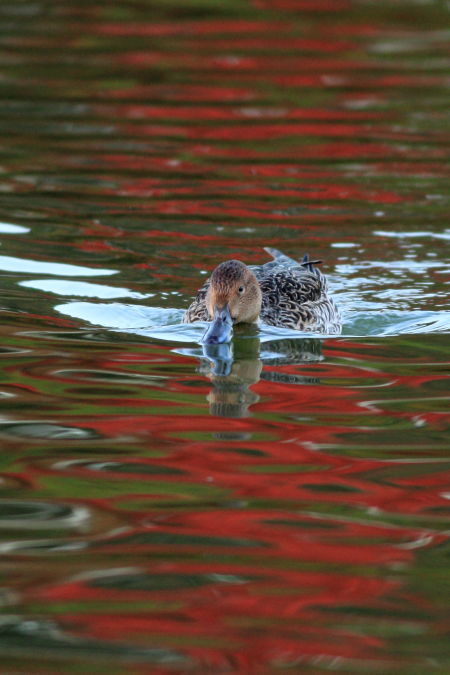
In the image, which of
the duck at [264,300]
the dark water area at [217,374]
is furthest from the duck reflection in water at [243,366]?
the duck at [264,300]

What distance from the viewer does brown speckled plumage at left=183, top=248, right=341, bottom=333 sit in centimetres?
945

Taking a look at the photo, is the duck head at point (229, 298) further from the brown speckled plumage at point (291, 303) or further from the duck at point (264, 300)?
the brown speckled plumage at point (291, 303)

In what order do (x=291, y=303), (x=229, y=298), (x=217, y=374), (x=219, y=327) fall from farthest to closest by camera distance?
(x=291, y=303) < (x=229, y=298) < (x=219, y=327) < (x=217, y=374)

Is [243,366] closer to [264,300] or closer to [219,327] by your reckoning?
[219,327]

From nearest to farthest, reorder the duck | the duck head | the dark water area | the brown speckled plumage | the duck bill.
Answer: the dark water area < the duck bill < the duck head < the duck < the brown speckled plumage

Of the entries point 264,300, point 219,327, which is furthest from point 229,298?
point 264,300

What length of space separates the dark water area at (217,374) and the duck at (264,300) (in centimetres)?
18

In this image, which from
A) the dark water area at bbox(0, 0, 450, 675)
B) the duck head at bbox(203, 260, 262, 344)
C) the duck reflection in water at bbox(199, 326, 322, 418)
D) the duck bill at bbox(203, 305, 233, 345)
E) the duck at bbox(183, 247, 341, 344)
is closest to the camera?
the dark water area at bbox(0, 0, 450, 675)

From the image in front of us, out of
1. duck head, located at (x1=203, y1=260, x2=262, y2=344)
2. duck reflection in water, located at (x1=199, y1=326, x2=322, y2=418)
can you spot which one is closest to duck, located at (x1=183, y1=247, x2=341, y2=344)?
duck head, located at (x1=203, y1=260, x2=262, y2=344)

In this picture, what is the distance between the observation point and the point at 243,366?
8492 millimetres

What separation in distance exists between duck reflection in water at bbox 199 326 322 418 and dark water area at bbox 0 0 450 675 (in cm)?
3

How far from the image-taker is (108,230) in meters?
12.3

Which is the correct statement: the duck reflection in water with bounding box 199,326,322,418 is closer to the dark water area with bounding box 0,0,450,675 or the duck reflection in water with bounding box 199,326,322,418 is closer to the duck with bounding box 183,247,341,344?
the dark water area with bounding box 0,0,450,675

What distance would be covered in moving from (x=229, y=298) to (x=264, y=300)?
1019 mm
